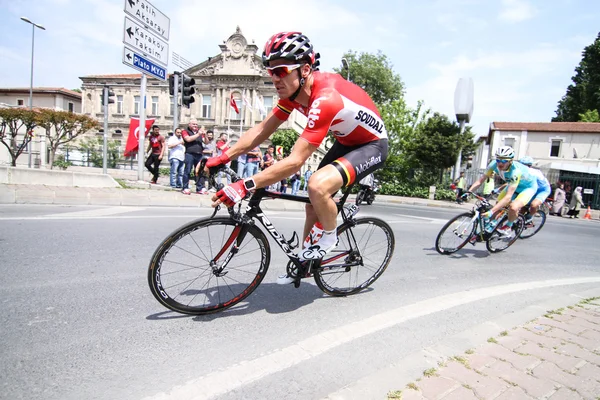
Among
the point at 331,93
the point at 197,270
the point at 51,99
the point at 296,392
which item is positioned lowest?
the point at 296,392

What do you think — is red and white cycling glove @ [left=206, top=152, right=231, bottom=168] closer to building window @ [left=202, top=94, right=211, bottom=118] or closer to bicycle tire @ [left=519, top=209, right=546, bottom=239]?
bicycle tire @ [left=519, top=209, right=546, bottom=239]

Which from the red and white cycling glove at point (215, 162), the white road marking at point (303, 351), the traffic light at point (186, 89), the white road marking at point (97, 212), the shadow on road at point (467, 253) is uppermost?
the traffic light at point (186, 89)

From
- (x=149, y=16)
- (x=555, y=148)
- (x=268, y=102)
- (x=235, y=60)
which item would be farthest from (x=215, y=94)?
(x=555, y=148)

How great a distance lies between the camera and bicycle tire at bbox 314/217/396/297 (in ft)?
11.4

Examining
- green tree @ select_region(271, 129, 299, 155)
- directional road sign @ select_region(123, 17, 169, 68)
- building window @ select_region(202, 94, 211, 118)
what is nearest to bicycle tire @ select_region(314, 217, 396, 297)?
directional road sign @ select_region(123, 17, 169, 68)

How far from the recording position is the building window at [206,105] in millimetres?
44719

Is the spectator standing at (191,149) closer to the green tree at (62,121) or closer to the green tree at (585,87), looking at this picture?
the green tree at (62,121)

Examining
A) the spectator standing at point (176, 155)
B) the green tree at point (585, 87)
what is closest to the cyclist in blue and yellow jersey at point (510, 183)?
the spectator standing at point (176, 155)

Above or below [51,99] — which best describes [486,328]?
below

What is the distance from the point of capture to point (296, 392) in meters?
1.93

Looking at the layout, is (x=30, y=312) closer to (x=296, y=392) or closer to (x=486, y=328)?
(x=296, y=392)

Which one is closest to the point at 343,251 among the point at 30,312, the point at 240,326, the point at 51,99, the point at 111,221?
the point at 240,326

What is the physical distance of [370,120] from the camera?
10.4ft

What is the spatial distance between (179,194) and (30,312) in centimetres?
733
